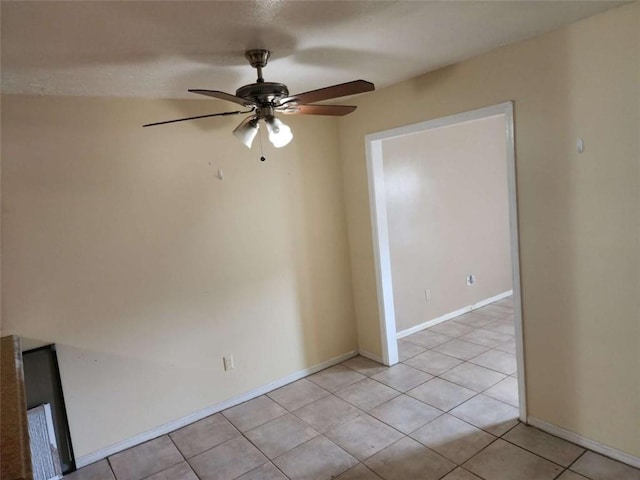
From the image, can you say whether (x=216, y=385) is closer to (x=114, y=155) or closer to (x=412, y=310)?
(x=114, y=155)

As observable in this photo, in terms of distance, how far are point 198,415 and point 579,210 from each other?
9.68ft

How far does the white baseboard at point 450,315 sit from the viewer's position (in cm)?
444

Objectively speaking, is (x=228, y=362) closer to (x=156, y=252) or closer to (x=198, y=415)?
(x=198, y=415)

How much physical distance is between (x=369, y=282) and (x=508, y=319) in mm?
1945

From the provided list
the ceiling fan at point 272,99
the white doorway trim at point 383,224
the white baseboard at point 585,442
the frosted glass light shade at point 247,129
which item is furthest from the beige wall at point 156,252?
the white baseboard at point 585,442

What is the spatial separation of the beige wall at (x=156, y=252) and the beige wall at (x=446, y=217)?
0.90m

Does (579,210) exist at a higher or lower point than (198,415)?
higher

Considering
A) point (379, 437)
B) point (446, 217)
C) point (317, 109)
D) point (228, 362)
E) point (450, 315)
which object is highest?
point (317, 109)

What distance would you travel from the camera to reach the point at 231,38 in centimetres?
189

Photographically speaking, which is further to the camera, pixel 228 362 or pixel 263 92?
pixel 228 362

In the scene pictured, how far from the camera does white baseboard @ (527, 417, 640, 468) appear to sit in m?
2.25

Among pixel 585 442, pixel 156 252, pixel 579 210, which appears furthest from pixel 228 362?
pixel 579 210

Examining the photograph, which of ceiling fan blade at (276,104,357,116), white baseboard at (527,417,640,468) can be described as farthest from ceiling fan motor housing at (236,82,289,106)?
white baseboard at (527,417,640,468)

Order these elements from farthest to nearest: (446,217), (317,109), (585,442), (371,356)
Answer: (446,217), (371,356), (585,442), (317,109)
